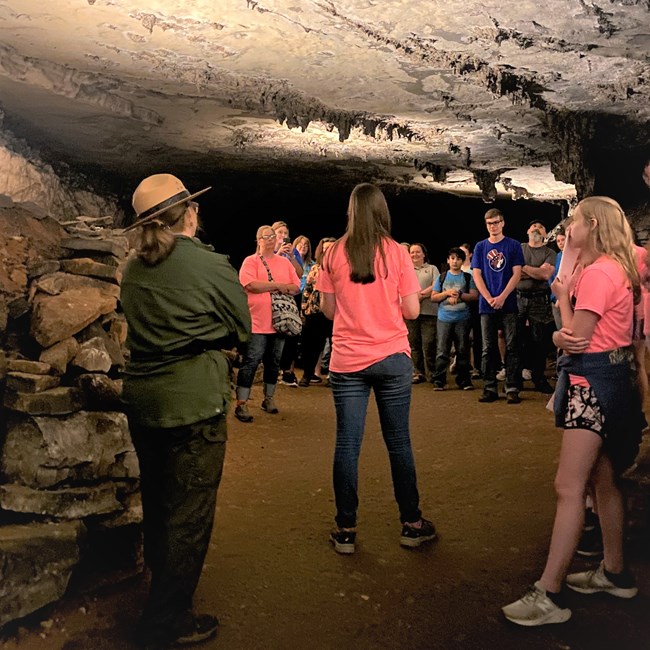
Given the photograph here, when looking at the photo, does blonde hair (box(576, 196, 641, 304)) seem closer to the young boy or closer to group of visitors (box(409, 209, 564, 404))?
group of visitors (box(409, 209, 564, 404))

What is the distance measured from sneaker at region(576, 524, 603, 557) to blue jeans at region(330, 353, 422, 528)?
865 millimetres

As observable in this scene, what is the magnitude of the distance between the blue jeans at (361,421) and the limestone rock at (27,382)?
4.60ft

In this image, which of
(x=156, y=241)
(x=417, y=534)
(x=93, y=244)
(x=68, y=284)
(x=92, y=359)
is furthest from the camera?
(x=93, y=244)

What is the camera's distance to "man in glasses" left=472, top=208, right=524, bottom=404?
20.1 feet

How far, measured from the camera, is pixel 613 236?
2561 mm

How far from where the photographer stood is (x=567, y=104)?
587 cm

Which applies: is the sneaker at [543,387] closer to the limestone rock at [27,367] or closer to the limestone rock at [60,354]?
the limestone rock at [60,354]

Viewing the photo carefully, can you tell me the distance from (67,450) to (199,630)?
3.50ft

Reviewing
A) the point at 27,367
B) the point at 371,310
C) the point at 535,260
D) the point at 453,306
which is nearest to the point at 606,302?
the point at 371,310

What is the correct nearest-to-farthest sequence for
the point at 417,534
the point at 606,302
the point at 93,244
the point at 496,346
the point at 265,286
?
the point at 606,302
the point at 417,534
the point at 93,244
the point at 265,286
the point at 496,346

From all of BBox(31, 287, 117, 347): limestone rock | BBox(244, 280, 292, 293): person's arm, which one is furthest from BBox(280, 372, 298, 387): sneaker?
BBox(31, 287, 117, 347): limestone rock

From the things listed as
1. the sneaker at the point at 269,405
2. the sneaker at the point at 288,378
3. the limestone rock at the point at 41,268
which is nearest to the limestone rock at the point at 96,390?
the limestone rock at the point at 41,268

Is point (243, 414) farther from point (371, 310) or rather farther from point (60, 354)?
point (371, 310)

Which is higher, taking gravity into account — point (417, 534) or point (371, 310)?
point (371, 310)
